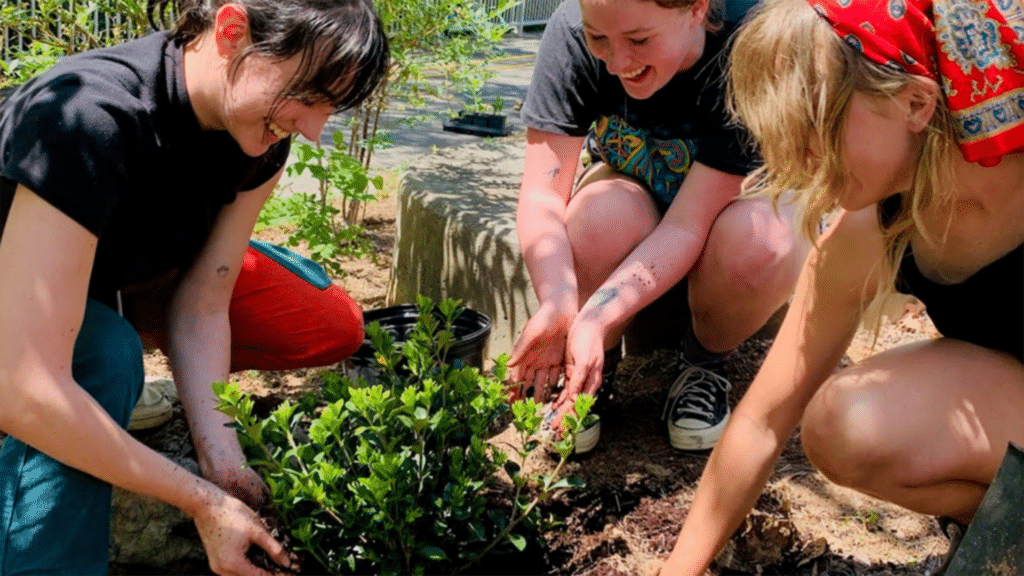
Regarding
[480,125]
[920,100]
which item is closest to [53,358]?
[920,100]

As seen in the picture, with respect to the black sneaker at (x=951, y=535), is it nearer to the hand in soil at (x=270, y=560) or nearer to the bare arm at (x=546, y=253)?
the bare arm at (x=546, y=253)

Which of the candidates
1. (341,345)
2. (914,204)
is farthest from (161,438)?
(914,204)

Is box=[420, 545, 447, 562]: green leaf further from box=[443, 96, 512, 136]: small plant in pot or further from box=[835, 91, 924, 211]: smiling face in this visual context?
box=[443, 96, 512, 136]: small plant in pot

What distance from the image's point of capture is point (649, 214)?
9.18ft

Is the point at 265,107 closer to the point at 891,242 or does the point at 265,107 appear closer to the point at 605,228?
the point at 605,228

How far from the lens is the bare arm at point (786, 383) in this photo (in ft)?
6.55

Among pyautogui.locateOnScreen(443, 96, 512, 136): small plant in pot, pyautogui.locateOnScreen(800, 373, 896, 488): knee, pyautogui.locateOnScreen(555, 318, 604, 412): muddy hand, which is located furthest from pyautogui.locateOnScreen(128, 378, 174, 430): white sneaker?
pyautogui.locateOnScreen(443, 96, 512, 136): small plant in pot

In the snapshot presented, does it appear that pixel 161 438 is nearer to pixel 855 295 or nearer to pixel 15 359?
pixel 15 359

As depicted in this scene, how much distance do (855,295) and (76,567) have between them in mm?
1569

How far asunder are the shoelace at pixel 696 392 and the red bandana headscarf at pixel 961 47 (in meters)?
1.31

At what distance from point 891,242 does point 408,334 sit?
1.49m

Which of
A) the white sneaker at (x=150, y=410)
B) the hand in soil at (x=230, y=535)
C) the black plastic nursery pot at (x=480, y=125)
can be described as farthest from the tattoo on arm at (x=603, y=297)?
the black plastic nursery pot at (x=480, y=125)

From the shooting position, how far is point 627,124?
9.57 ft

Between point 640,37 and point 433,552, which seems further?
point 640,37
